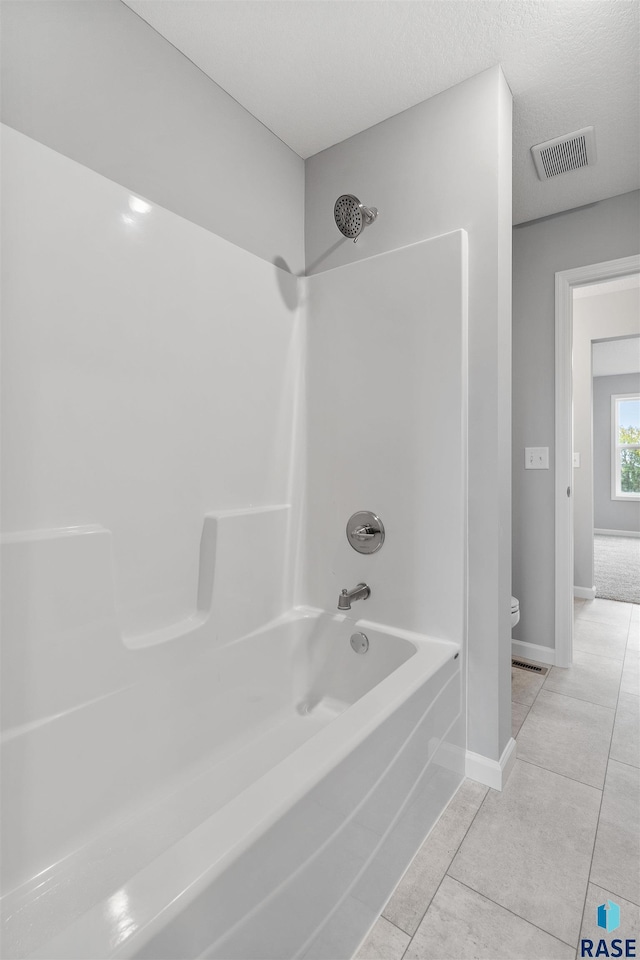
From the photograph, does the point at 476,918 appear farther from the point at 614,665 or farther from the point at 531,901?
the point at 614,665

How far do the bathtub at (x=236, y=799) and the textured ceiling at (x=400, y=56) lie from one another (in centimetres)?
199

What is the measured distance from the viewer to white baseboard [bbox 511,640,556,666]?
2.62 metres

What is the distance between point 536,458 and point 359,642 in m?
1.52

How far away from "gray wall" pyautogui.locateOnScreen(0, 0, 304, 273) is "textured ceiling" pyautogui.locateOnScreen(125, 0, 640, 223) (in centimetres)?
9

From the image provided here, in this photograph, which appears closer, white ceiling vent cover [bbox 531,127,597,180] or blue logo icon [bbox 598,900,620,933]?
blue logo icon [bbox 598,900,620,933]

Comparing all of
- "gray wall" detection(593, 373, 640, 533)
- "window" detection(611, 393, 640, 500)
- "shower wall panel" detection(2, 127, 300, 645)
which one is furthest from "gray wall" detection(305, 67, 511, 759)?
"window" detection(611, 393, 640, 500)

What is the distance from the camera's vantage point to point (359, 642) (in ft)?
6.01

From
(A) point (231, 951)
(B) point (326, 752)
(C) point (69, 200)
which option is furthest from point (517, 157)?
(A) point (231, 951)

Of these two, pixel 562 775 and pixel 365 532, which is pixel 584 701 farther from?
pixel 365 532

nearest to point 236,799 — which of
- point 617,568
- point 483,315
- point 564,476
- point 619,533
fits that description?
point 483,315

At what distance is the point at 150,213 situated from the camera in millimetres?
1441

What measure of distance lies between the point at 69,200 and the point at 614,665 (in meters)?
3.11

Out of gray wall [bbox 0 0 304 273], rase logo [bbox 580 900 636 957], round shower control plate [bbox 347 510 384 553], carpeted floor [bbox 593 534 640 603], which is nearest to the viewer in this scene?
rase logo [bbox 580 900 636 957]

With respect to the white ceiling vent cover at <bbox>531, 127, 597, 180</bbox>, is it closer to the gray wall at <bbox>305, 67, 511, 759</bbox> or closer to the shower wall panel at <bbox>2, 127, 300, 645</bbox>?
the gray wall at <bbox>305, 67, 511, 759</bbox>
